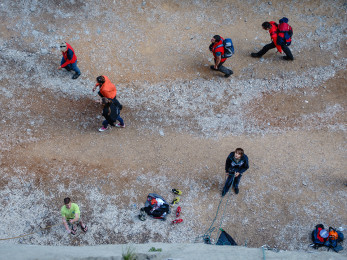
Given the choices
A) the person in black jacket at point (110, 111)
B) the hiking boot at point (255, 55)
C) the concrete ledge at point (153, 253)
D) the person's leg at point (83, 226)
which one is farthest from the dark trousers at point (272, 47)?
the person's leg at point (83, 226)

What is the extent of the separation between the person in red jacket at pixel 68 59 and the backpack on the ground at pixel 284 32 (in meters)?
6.87

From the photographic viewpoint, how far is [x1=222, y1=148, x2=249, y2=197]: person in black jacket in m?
7.89

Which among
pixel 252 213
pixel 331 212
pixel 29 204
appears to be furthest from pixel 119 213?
pixel 331 212

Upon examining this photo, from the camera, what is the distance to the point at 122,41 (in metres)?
12.0

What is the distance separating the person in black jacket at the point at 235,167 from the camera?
7.89 m

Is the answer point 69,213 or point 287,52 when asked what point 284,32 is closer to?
point 287,52

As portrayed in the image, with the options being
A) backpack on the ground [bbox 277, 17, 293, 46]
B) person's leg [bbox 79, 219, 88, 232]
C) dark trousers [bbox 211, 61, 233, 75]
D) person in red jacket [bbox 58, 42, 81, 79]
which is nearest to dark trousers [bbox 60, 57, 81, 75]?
person in red jacket [bbox 58, 42, 81, 79]

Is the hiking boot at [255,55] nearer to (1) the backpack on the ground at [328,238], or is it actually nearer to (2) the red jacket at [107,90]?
(2) the red jacket at [107,90]

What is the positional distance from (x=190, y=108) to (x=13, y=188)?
6160 mm

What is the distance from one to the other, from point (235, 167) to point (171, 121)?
123 inches

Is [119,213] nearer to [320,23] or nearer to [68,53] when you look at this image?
[68,53]

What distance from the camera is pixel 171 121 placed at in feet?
34.7

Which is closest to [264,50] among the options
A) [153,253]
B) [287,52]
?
[287,52]

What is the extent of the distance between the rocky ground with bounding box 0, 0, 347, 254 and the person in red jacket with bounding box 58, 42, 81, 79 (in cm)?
38
